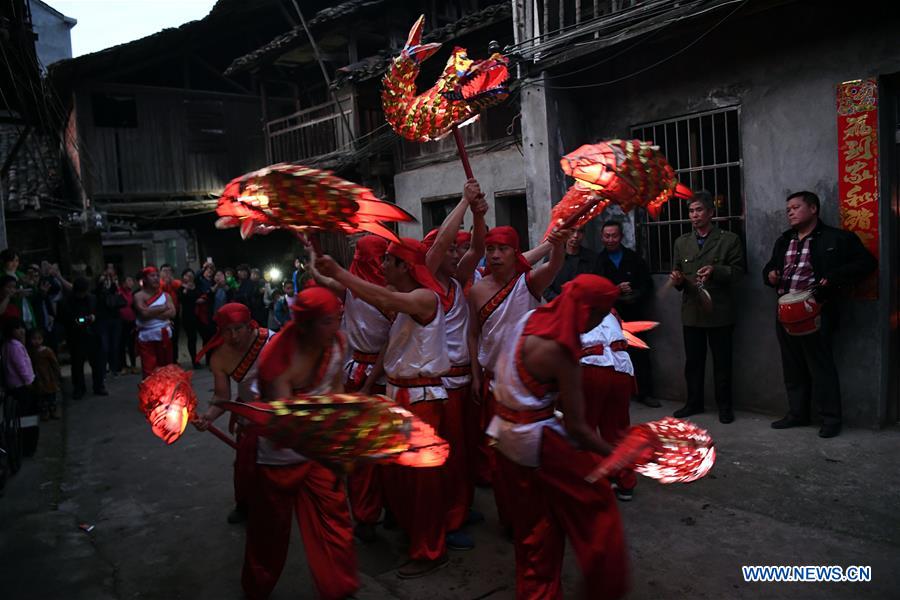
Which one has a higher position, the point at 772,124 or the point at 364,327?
the point at 772,124

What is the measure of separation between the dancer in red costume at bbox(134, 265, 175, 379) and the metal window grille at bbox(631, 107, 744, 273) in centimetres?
616

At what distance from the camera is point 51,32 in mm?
26516

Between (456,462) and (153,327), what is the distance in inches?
242

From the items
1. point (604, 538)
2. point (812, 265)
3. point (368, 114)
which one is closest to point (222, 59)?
point (368, 114)

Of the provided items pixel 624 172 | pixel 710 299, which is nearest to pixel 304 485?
pixel 624 172

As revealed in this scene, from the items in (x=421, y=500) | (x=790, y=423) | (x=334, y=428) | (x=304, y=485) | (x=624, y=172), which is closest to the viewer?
(x=334, y=428)

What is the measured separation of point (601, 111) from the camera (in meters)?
7.94

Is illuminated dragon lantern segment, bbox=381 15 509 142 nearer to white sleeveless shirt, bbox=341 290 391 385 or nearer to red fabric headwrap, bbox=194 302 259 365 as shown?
white sleeveless shirt, bbox=341 290 391 385

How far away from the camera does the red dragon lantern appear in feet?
13.4

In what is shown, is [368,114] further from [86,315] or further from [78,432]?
[78,432]

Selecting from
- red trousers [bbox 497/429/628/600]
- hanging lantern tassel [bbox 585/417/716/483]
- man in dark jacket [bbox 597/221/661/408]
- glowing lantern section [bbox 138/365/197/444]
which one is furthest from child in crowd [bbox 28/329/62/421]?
hanging lantern tassel [bbox 585/417/716/483]

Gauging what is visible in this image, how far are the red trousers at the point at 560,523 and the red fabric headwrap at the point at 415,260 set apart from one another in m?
1.18

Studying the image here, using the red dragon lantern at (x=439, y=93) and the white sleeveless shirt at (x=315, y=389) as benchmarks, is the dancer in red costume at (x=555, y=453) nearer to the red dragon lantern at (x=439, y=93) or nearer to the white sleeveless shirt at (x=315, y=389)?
Answer: the white sleeveless shirt at (x=315, y=389)

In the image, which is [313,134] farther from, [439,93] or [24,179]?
[439,93]
